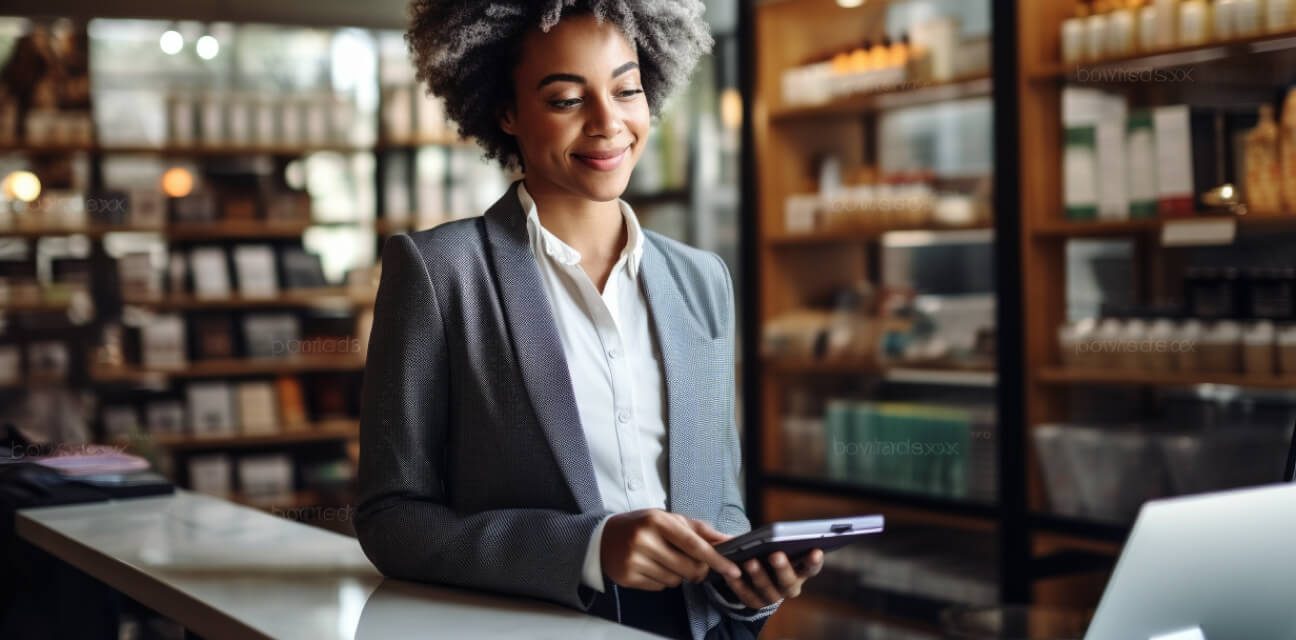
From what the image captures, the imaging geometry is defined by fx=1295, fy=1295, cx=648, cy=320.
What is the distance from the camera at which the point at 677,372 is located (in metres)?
1.60

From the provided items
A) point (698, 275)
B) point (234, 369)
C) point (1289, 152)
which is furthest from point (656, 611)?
point (234, 369)

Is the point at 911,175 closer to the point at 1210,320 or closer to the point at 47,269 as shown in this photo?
the point at 1210,320

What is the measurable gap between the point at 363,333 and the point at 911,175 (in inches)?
123

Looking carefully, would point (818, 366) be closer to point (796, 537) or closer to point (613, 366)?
point (613, 366)

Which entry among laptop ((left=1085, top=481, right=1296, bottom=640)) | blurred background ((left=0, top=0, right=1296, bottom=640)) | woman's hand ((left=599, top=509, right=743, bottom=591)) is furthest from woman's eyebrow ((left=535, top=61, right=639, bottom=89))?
blurred background ((left=0, top=0, right=1296, bottom=640))

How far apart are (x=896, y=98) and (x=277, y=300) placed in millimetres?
3191

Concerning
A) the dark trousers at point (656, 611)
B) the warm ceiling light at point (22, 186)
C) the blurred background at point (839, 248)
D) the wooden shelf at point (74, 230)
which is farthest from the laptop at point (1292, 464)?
the warm ceiling light at point (22, 186)

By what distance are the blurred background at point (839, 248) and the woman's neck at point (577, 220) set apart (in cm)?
143

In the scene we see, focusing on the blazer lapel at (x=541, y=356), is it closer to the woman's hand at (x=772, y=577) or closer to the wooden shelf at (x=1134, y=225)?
the woman's hand at (x=772, y=577)

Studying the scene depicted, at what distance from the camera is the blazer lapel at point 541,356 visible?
A: 1484mm

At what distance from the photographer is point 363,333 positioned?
626cm

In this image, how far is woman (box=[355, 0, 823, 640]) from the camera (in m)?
1.46

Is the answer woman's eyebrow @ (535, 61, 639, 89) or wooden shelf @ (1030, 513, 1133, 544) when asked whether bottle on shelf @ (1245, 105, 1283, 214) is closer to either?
wooden shelf @ (1030, 513, 1133, 544)

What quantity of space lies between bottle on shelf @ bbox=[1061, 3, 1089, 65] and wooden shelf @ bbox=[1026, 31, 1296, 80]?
1.2 inches
